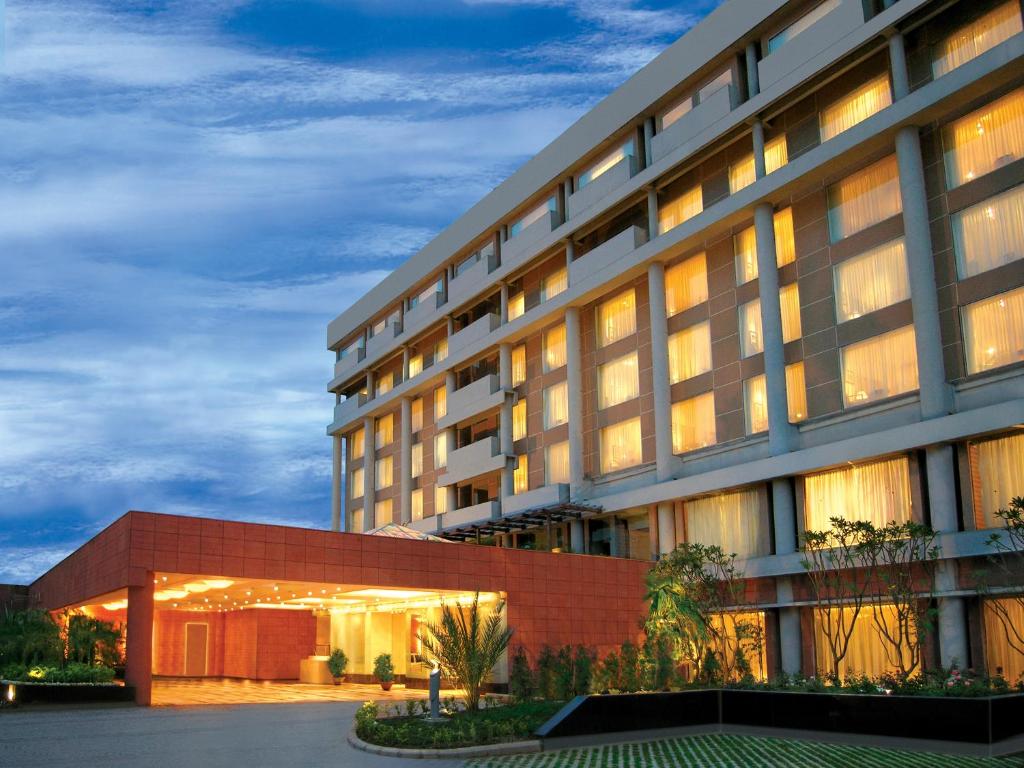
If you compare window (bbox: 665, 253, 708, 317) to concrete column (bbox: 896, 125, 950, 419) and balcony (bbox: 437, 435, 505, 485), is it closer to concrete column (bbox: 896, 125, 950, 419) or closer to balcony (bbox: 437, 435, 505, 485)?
concrete column (bbox: 896, 125, 950, 419)

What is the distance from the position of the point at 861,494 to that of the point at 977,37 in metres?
16.9

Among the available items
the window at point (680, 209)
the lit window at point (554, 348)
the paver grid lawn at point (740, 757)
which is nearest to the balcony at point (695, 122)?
the window at point (680, 209)

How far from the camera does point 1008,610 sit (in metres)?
33.0

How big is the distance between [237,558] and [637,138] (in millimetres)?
28544

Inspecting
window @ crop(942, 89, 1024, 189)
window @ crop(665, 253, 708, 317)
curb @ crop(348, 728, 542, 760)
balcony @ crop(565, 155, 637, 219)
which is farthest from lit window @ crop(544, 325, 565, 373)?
curb @ crop(348, 728, 542, 760)

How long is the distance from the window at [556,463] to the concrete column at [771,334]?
48.7 feet

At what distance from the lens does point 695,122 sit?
4547cm

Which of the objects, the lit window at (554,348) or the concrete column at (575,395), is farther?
the lit window at (554,348)

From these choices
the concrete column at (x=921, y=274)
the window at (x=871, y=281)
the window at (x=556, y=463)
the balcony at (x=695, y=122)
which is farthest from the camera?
the window at (x=556, y=463)

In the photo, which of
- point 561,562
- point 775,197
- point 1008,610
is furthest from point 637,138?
point 1008,610

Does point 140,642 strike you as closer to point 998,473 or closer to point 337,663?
point 337,663

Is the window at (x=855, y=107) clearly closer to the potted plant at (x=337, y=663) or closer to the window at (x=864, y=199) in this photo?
the window at (x=864, y=199)

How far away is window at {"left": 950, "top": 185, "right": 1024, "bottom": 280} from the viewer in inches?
1332

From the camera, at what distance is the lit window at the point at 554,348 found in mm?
55625
